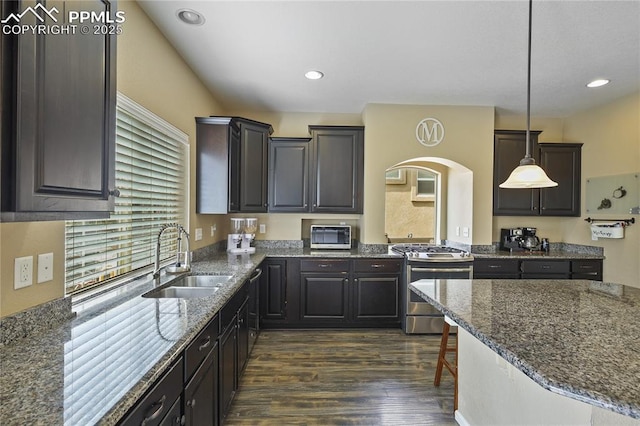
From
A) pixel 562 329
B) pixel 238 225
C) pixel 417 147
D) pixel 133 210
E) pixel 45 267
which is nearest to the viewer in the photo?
pixel 562 329

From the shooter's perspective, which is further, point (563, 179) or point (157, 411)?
point (563, 179)

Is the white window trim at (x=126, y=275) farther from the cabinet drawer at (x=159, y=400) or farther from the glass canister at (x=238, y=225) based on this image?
the glass canister at (x=238, y=225)

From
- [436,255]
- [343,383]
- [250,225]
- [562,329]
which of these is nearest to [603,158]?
[436,255]

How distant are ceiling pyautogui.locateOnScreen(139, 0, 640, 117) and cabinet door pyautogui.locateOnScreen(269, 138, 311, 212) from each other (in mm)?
564

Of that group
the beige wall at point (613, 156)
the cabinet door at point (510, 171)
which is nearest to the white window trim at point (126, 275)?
the cabinet door at point (510, 171)

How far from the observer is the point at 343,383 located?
97.6 inches

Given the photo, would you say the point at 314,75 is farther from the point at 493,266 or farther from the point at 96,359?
the point at 493,266

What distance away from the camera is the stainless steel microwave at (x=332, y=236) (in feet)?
13.0

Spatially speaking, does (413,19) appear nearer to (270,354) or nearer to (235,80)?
(235,80)

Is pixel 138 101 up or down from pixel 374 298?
up

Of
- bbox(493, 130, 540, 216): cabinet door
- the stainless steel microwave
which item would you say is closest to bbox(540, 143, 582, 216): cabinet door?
bbox(493, 130, 540, 216): cabinet door

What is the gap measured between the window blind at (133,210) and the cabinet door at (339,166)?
1.61 metres

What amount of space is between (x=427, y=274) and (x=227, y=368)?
236 centimetres

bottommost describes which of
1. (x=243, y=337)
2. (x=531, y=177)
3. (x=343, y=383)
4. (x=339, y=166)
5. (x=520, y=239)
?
(x=343, y=383)
